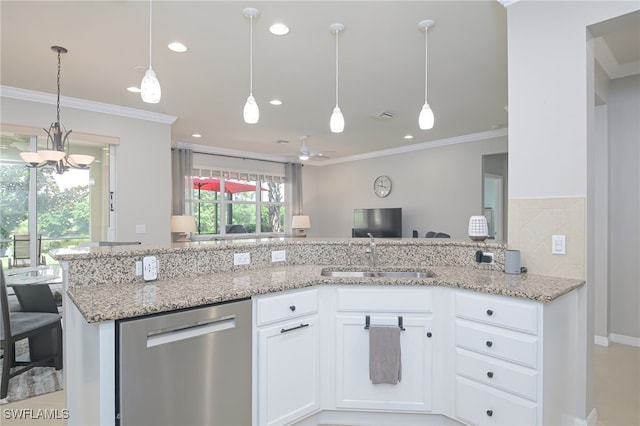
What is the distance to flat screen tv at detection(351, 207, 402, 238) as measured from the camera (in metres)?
7.07

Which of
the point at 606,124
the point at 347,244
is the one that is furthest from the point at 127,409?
the point at 606,124

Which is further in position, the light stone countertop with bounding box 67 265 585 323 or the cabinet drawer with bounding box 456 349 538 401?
the cabinet drawer with bounding box 456 349 538 401

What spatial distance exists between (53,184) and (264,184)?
14.7 feet

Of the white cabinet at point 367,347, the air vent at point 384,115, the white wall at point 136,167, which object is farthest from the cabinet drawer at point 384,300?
the white wall at point 136,167

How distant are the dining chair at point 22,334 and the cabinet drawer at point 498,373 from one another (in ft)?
10.0

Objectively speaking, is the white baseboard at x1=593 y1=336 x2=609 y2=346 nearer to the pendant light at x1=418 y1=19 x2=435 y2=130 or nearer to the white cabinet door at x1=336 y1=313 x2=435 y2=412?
the white cabinet door at x1=336 y1=313 x2=435 y2=412

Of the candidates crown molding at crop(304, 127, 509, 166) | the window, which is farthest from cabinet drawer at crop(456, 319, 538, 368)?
the window

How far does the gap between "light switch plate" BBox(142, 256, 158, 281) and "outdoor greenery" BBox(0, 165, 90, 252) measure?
9.95 feet

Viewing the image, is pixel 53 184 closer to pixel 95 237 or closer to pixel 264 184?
pixel 95 237

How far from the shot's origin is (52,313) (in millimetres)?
3180

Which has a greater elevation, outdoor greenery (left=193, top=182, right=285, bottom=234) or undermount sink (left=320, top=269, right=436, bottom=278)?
outdoor greenery (left=193, top=182, right=285, bottom=234)

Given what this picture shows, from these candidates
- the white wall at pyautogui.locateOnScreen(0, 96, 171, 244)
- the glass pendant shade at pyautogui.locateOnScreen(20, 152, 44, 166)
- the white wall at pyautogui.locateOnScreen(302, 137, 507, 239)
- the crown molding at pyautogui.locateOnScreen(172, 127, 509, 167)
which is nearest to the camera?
the glass pendant shade at pyautogui.locateOnScreen(20, 152, 44, 166)

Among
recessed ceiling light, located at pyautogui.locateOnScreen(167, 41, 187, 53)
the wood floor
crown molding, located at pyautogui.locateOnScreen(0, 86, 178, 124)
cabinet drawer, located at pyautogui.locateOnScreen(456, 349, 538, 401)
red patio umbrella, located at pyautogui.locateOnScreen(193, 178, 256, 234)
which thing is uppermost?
recessed ceiling light, located at pyautogui.locateOnScreen(167, 41, 187, 53)

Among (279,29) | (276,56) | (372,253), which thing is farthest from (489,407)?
(276,56)
